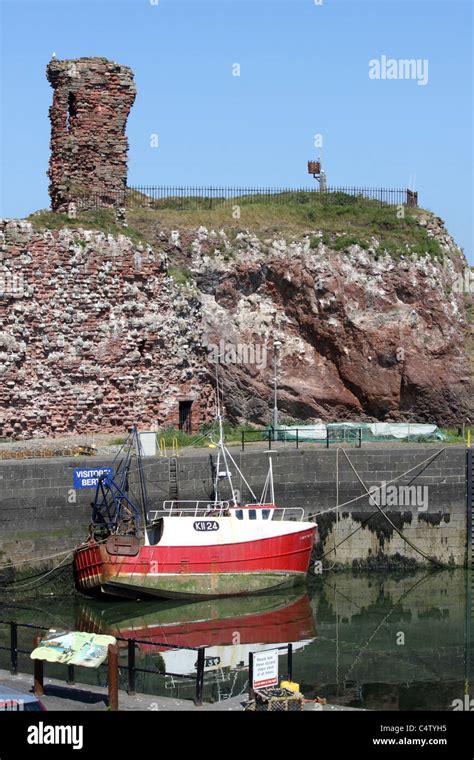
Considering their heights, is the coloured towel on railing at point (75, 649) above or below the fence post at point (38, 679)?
above

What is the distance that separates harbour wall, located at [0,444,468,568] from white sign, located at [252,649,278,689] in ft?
54.9

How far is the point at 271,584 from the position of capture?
3753cm

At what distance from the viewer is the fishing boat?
36375mm

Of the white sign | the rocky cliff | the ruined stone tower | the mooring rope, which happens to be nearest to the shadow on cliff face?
the rocky cliff

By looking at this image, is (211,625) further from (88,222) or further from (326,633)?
(88,222)

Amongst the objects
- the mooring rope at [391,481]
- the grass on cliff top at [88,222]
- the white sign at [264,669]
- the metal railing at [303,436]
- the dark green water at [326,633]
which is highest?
the grass on cliff top at [88,222]

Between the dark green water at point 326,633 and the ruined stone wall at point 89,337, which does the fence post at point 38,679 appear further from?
the ruined stone wall at point 89,337

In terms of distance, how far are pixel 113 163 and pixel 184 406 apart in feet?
29.5

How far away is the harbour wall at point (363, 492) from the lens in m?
39.7

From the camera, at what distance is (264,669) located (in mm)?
22578

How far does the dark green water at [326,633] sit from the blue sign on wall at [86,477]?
307 cm

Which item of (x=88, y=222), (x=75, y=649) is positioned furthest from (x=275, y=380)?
(x=75, y=649)

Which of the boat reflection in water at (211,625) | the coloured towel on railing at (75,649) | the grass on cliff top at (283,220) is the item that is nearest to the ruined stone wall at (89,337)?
the grass on cliff top at (283,220)
